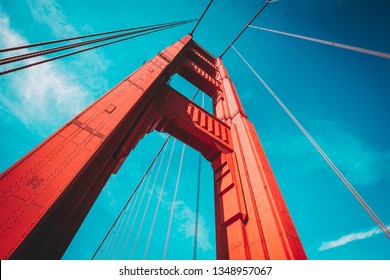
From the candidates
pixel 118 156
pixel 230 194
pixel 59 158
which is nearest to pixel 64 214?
pixel 59 158

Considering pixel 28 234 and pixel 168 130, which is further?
pixel 168 130

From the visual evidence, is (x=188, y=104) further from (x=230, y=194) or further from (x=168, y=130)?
(x=230, y=194)

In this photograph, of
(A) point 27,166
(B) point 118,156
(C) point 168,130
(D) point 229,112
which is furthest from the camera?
(D) point 229,112

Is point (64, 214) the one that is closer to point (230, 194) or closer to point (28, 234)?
point (28, 234)

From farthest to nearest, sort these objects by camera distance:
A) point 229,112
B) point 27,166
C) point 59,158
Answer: point 229,112 < point 59,158 < point 27,166

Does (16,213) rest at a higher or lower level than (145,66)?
lower
